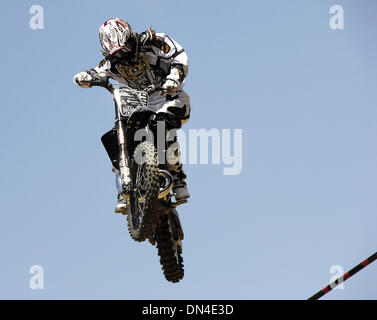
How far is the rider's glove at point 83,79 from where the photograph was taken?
46.2ft

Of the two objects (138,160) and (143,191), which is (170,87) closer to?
(138,160)

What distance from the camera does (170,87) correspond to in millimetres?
13469

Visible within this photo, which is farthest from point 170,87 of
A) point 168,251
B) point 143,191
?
point 168,251

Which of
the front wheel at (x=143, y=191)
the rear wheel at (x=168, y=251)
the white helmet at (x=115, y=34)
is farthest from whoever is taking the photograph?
the rear wheel at (x=168, y=251)

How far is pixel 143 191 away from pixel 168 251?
1900 millimetres

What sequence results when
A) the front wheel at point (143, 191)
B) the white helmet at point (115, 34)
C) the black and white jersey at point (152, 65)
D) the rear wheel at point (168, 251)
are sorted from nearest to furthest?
the front wheel at point (143, 191) < the white helmet at point (115, 34) < the black and white jersey at point (152, 65) < the rear wheel at point (168, 251)

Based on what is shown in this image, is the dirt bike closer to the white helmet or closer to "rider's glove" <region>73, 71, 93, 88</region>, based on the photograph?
"rider's glove" <region>73, 71, 93, 88</region>

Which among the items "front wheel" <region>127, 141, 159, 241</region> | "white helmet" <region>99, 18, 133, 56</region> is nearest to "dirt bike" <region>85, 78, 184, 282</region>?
"front wheel" <region>127, 141, 159, 241</region>

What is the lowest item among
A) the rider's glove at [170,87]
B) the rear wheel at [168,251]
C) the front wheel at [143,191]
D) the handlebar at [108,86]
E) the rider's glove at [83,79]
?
the rear wheel at [168,251]

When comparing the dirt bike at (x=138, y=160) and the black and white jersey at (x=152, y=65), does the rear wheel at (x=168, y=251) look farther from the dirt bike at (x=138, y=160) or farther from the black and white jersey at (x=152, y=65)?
the black and white jersey at (x=152, y=65)

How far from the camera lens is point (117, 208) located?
13.7 meters

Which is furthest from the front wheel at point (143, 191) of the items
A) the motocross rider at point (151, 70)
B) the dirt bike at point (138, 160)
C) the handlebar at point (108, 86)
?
the handlebar at point (108, 86)

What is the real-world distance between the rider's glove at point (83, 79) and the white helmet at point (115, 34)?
571 millimetres
